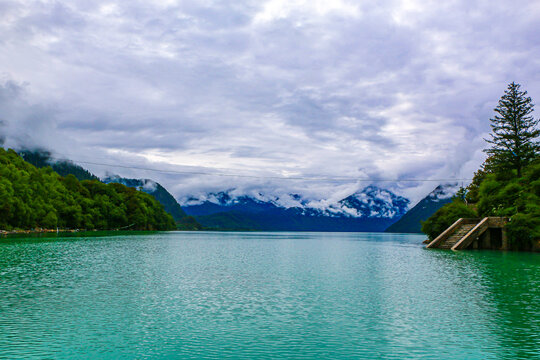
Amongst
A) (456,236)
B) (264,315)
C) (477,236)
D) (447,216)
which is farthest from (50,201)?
(264,315)

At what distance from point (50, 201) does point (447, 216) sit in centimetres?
12290

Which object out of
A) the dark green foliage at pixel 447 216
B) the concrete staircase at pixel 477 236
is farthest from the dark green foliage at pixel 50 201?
the concrete staircase at pixel 477 236

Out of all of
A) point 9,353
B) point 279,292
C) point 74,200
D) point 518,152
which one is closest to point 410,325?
point 279,292

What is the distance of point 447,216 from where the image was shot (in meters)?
76.1

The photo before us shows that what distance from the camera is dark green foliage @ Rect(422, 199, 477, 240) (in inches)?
2958

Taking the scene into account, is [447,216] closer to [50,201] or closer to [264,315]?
[264,315]

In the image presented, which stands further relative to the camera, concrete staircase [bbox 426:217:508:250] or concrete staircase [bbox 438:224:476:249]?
concrete staircase [bbox 438:224:476:249]

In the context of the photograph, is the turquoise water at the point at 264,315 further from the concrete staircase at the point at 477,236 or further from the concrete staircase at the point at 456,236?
the concrete staircase at the point at 456,236

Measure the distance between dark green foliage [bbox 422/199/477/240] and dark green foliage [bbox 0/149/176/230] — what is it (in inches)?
4044

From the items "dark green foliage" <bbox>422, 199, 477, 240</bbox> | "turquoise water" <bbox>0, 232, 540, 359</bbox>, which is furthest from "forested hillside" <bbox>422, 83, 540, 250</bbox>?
"turquoise water" <bbox>0, 232, 540, 359</bbox>

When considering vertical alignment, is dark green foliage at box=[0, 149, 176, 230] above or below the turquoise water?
above

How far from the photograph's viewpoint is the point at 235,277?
3412 centimetres

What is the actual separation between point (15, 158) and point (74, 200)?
24.4 m

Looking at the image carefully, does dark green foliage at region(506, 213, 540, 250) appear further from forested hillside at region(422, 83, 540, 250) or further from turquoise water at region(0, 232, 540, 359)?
turquoise water at region(0, 232, 540, 359)
